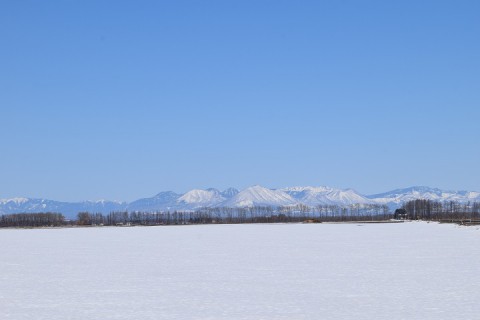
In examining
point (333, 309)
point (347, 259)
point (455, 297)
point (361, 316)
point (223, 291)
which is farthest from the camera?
point (347, 259)

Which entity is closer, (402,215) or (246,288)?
(246,288)

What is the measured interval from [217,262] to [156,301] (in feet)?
40.4

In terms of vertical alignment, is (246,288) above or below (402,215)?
above

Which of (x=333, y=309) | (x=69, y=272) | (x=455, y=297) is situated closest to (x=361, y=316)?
(x=333, y=309)

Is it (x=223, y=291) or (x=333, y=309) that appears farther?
(x=223, y=291)

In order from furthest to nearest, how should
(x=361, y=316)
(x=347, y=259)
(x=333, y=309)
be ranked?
(x=347, y=259)
(x=333, y=309)
(x=361, y=316)

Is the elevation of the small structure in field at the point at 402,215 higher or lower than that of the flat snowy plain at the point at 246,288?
lower

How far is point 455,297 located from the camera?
59.1ft

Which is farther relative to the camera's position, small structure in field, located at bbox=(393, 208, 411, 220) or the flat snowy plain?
small structure in field, located at bbox=(393, 208, 411, 220)

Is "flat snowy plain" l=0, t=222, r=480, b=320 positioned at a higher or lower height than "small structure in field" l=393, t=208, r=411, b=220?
higher

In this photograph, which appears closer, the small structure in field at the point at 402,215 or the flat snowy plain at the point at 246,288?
the flat snowy plain at the point at 246,288

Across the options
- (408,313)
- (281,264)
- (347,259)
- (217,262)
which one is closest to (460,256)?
(347,259)

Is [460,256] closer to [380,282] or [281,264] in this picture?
[281,264]

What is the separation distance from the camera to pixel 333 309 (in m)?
16.4
